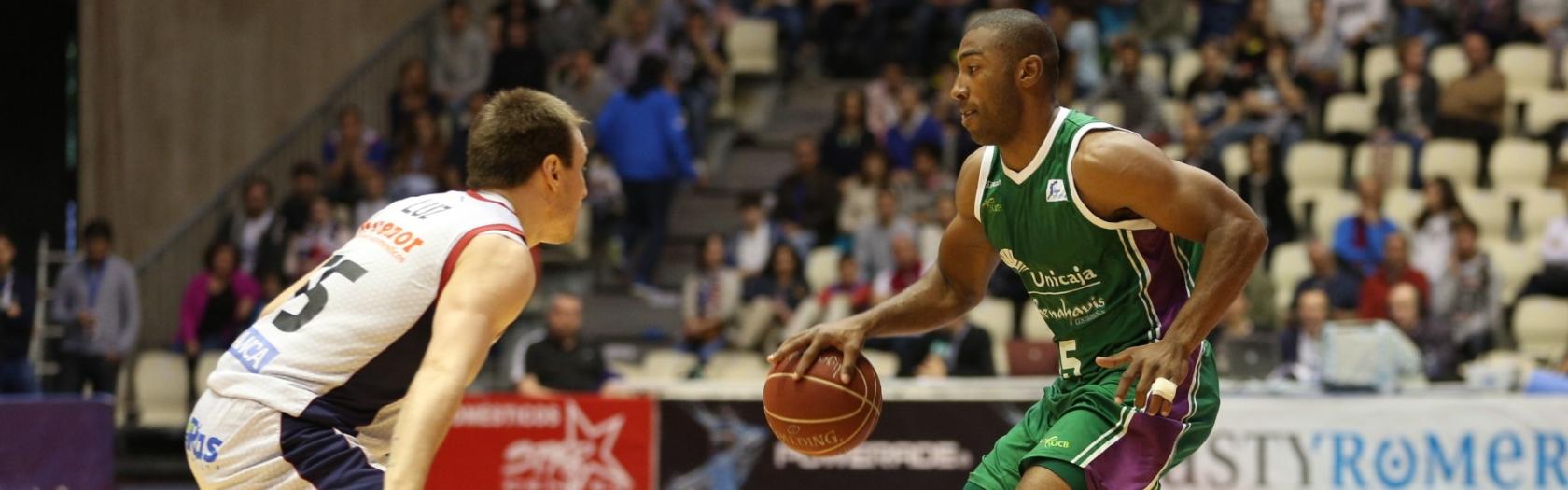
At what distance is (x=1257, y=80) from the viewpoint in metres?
14.7

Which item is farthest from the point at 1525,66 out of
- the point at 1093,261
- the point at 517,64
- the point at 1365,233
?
the point at 1093,261

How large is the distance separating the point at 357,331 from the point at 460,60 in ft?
44.3

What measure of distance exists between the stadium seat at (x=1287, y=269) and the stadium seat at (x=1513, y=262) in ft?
4.06

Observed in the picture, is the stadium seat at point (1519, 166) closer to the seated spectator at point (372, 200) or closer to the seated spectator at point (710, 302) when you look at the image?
the seated spectator at point (710, 302)

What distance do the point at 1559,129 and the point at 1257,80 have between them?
91.2 inches

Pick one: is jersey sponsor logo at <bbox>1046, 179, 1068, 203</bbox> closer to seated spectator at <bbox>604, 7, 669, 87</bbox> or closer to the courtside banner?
the courtside banner

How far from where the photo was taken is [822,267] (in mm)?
13945

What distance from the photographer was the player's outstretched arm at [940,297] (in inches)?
200

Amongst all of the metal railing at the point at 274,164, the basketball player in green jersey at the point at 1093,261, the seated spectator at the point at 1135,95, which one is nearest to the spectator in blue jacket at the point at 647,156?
the metal railing at the point at 274,164

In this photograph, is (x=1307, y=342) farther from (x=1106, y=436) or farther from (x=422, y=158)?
(x=422, y=158)

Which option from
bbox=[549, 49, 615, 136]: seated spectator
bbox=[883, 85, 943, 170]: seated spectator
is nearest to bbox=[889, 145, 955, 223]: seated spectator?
bbox=[883, 85, 943, 170]: seated spectator

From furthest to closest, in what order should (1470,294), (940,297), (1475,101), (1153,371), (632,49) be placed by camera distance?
(632,49) → (1475,101) → (1470,294) → (940,297) → (1153,371)

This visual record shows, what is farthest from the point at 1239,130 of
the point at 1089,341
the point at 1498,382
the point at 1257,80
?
the point at 1089,341

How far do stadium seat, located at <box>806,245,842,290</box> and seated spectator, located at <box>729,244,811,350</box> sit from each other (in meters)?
0.22
